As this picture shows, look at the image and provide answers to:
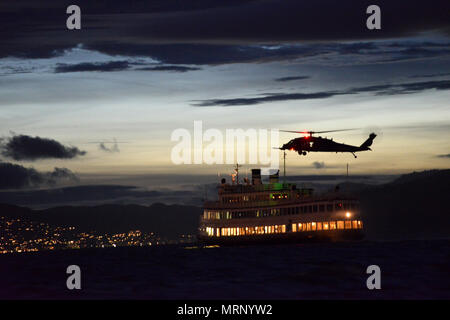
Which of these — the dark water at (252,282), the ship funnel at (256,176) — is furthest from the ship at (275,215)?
the dark water at (252,282)

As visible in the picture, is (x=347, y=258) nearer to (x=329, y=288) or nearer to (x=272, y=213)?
(x=329, y=288)

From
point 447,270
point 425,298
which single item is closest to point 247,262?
point 447,270

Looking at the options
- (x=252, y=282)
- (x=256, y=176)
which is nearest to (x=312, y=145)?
(x=252, y=282)

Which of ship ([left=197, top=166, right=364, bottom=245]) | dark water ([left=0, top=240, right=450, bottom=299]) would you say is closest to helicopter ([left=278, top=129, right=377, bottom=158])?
dark water ([left=0, top=240, right=450, bottom=299])

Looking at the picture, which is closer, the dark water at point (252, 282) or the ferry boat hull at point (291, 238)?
the dark water at point (252, 282)

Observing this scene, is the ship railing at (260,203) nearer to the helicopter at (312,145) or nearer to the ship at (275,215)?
the ship at (275,215)

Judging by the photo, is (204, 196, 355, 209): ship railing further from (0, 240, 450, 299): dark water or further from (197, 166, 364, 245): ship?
(0, 240, 450, 299): dark water

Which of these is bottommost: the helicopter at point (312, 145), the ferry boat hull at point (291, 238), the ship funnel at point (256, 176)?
the ferry boat hull at point (291, 238)

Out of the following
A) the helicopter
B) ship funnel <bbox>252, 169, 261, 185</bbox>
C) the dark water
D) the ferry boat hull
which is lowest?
the ferry boat hull
